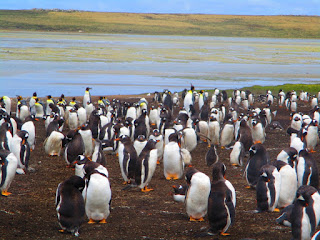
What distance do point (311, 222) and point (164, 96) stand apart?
1430 cm

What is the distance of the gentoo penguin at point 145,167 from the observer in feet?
26.4

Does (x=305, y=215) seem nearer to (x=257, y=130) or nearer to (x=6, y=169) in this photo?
(x=6, y=169)

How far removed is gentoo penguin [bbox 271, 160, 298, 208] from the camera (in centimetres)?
732

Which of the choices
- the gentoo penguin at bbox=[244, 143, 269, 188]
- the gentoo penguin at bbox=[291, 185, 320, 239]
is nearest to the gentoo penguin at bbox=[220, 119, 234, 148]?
the gentoo penguin at bbox=[244, 143, 269, 188]

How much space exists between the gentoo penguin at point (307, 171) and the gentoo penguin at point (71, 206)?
364 cm

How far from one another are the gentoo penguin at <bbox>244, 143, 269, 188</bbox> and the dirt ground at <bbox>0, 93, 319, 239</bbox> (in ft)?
0.71

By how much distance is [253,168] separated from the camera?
823 cm

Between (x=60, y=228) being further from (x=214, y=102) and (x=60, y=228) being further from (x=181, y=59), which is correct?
(x=181, y=59)

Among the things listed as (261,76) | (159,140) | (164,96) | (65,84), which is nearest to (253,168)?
(159,140)

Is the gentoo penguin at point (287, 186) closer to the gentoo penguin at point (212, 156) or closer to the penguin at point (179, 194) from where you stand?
the penguin at point (179, 194)

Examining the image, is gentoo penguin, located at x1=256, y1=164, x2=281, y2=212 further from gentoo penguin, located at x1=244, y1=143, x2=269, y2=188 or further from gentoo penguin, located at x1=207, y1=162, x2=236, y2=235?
gentoo penguin, located at x1=244, y1=143, x2=269, y2=188

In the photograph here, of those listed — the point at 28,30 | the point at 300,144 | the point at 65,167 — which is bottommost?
the point at 65,167

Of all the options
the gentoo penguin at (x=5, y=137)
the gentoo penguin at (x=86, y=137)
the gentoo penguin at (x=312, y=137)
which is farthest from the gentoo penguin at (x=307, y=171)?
the gentoo penguin at (x=5, y=137)

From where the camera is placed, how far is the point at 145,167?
8.05 m
